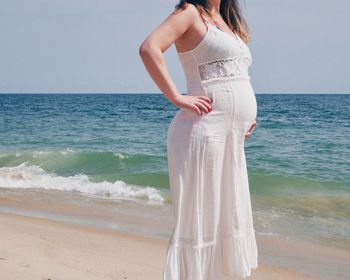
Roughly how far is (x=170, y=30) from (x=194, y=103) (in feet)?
1.14

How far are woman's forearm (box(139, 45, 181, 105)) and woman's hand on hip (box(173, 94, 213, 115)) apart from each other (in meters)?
0.02

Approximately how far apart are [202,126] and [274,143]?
64.7ft

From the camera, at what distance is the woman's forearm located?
2.87 m

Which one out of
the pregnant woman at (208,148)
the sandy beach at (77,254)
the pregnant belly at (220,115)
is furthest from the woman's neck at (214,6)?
the sandy beach at (77,254)

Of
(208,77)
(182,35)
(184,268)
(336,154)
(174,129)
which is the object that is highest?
(182,35)

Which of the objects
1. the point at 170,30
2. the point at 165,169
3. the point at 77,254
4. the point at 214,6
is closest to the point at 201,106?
the point at 170,30

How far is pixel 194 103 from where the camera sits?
2.96 m

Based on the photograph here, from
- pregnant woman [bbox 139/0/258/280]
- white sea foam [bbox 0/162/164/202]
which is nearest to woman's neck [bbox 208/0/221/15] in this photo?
pregnant woman [bbox 139/0/258/280]

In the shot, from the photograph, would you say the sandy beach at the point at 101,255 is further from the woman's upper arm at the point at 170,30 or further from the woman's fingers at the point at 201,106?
the woman's upper arm at the point at 170,30

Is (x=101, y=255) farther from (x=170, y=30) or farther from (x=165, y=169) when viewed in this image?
(x=165, y=169)

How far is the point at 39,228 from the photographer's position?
756 centimetres

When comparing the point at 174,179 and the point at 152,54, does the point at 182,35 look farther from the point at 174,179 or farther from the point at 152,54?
the point at 174,179

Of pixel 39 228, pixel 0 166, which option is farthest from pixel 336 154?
pixel 39 228

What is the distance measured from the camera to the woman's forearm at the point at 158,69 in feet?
9.40
